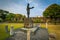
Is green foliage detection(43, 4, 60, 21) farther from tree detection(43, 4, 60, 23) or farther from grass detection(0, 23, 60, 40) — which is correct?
grass detection(0, 23, 60, 40)

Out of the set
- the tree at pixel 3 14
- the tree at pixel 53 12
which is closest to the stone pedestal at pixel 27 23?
the tree at pixel 53 12

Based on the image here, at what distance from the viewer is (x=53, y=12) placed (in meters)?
3.67

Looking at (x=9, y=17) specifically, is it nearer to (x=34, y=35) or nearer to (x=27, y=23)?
(x=27, y=23)

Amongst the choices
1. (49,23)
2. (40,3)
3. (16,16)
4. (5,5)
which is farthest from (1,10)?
(49,23)

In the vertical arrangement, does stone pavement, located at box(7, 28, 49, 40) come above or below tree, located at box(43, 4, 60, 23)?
below

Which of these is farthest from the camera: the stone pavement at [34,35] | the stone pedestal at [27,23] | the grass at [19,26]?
the stone pedestal at [27,23]

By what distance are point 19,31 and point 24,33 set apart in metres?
0.22

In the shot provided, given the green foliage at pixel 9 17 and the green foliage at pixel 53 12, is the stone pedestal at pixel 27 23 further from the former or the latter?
the green foliage at pixel 53 12

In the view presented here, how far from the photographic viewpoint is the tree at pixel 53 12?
142 inches

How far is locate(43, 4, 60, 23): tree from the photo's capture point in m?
3.62

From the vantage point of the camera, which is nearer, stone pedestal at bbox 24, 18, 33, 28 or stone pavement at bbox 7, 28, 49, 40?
stone pavement at bbox 7, 28, 49, 40

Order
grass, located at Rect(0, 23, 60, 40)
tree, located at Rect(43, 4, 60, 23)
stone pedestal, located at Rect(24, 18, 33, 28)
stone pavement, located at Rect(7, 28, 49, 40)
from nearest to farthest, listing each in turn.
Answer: stone pavement, located at Rect(7, 28, 49, 40) < grass, located at Rect(0, 23, 60, 40) < tree, located at Rect(43, 4, 60, 23) < stone pedestal, located at Rect(24, 18, 33, 28)

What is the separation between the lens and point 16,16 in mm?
3697

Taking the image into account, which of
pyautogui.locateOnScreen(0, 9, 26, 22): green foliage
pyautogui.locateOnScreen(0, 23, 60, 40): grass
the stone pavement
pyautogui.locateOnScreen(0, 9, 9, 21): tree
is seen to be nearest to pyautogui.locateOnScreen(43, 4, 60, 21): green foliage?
pyautogui.locateOnScreen(0, 23, 60, 40): grass
